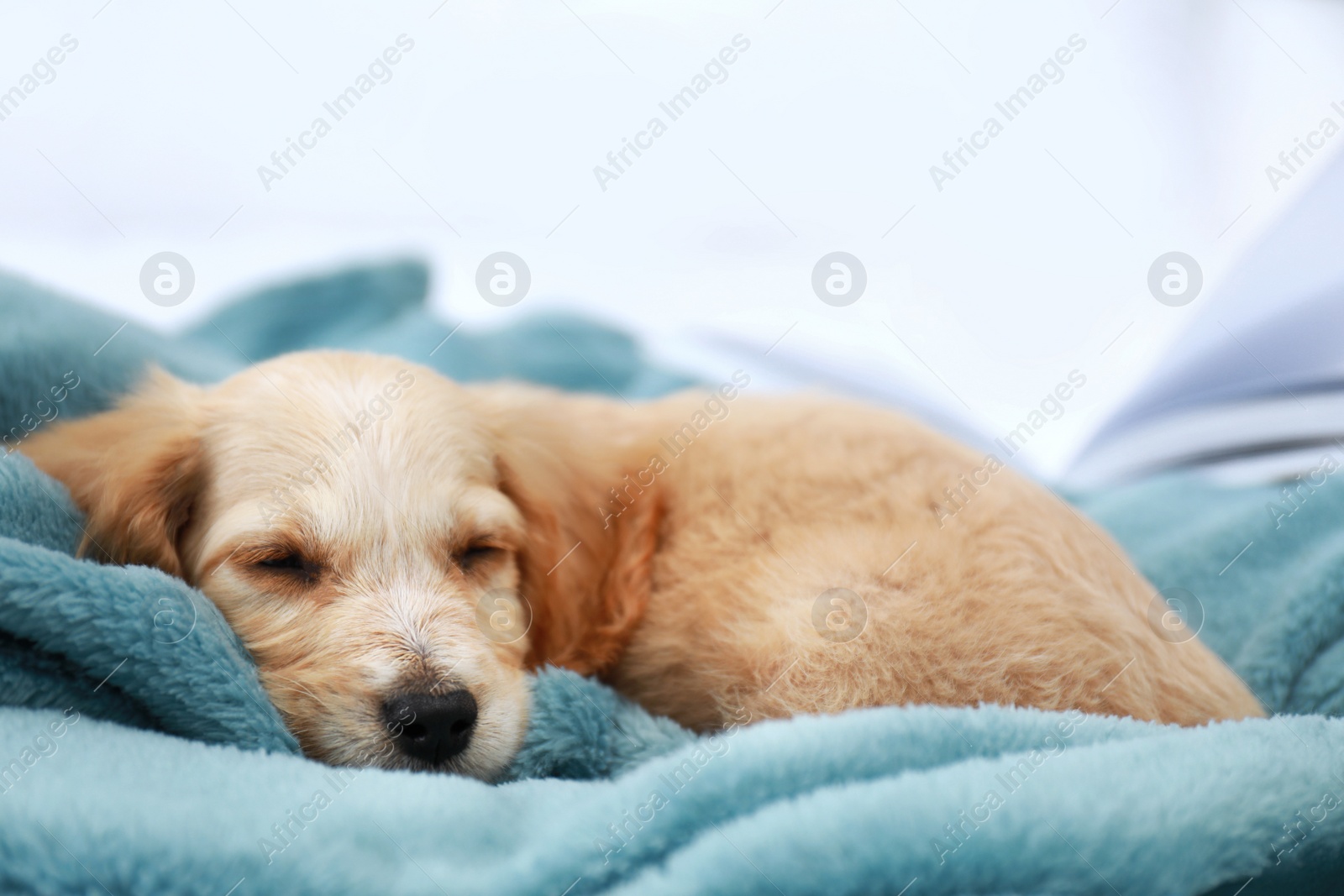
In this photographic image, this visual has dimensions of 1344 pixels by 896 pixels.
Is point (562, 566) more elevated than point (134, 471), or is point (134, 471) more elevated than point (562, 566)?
point (562, 566)

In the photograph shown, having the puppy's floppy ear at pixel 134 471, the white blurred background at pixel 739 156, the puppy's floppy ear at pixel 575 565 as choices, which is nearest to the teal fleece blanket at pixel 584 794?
the puppy's floppy ear at pixel 134 471

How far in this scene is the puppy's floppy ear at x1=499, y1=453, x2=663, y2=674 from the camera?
1.53 m

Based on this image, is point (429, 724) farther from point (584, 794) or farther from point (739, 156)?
point (739, 156)

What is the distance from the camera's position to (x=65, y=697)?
3.39 feet

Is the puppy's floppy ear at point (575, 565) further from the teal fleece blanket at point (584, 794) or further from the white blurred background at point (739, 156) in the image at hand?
the white blurred background at point (739, 156)

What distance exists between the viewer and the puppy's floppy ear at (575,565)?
1.53m

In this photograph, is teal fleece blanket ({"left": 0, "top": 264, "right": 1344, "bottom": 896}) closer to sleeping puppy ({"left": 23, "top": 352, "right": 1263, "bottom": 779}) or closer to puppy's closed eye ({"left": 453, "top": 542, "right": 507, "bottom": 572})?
sleeping puppy ({"left": 23, "top": 352, "right": 1263, "bottom": 779})

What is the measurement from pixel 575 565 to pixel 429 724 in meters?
0.45

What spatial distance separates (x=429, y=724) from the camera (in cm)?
118

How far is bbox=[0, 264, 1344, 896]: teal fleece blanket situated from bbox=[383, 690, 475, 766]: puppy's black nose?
95mm

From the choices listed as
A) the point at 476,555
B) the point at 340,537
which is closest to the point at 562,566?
the point at 476,555

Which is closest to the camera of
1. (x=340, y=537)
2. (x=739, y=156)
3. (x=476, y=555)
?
(x=340, y=537)

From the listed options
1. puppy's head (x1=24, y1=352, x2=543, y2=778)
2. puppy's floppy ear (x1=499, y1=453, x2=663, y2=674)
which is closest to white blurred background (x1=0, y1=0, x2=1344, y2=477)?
puppy's floppy ear (x1=499, y1=453, x2=663, y2=674)

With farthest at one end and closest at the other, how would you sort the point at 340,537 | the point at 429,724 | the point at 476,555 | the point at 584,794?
the point at 476,555 < the point at 340,537 < the point at 429,724 < the point at 584,794
